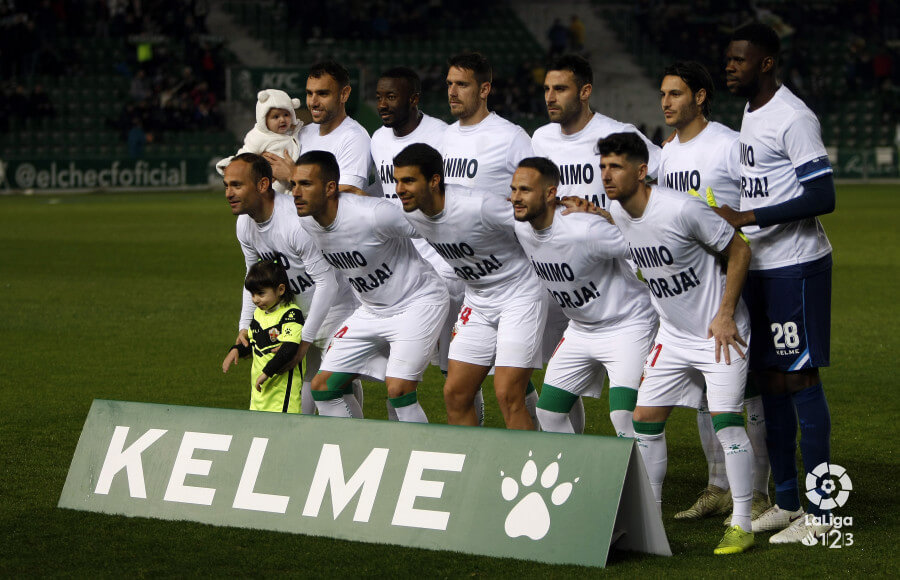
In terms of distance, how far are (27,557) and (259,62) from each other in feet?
110

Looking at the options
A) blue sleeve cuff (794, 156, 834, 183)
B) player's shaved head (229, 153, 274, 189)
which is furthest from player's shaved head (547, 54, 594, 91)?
player's shaved head (229, 153, 274, 189)

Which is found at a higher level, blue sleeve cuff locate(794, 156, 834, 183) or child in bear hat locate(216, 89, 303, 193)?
child in bear hat locate(216, 89, 303, 193)

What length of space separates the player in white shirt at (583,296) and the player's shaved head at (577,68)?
81cm

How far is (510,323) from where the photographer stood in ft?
20.6

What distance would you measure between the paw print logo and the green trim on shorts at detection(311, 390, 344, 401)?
1.74 meters

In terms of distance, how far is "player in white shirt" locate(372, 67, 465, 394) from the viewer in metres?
7.06

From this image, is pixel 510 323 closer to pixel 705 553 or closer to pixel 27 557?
pixel 705 553

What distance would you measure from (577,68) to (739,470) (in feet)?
7.68

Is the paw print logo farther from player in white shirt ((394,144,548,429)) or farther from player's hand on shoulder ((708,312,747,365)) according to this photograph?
player in white shirt ((394,144,548,429))

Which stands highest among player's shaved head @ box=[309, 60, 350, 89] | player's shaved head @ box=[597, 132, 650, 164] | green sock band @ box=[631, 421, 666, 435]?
player's shaved head @ box=[309, 60, 350, 89]

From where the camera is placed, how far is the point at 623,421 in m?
5.91

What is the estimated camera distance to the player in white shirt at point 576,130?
6465mm

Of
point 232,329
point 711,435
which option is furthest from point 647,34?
point 711,435

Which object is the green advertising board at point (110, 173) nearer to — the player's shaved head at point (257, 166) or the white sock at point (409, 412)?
the player's shaved head at point (257, 166)
